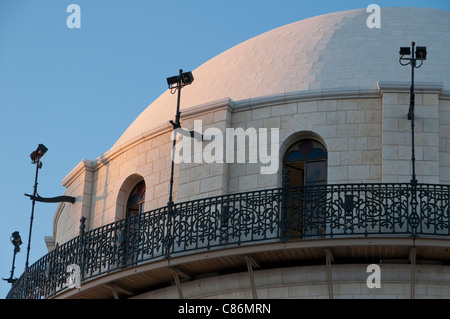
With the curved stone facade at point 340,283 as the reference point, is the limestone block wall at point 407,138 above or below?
above

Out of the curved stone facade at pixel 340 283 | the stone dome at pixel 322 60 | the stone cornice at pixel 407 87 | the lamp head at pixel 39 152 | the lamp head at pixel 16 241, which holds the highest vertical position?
the stone dome at pixel 322 60

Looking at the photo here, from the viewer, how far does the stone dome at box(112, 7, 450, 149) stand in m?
26.1

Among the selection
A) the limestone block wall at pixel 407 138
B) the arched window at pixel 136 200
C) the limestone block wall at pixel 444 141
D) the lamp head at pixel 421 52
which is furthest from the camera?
the arched window at pixel 136 200

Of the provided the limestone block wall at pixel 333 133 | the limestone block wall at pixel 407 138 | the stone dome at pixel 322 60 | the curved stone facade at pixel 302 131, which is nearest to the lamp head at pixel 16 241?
the curved stone facade at pixel 302 131

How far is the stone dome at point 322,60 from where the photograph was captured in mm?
26062

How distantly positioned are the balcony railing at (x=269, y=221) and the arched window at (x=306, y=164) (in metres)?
0.79

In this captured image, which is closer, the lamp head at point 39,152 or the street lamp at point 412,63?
the street lamp at point 412,63

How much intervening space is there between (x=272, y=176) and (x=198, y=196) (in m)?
1.61

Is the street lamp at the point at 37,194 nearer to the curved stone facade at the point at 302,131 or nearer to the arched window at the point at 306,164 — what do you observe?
the curved stone facade at the point at 302,131

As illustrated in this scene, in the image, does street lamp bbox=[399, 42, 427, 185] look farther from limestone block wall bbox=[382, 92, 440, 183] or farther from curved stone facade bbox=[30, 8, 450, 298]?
curved stone facade bbox=[30, 8, 450, 298]

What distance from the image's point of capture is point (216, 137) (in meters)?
25.7

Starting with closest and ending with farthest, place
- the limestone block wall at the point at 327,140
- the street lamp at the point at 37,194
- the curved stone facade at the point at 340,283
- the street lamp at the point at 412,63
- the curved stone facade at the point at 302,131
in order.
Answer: the curved stone facade at the point at 340,283 < the street lamp at the point at 412,63 < the curved stone facade at the point at 302,131 < the limestone block wall at the point at 327,140 < the street lamp at the point at 37,194

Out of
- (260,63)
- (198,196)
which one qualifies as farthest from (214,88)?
(198,196)

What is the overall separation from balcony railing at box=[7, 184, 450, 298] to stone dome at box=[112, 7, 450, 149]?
2.98 m
